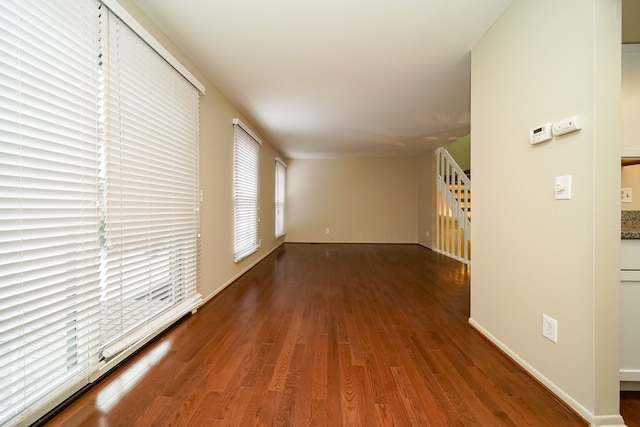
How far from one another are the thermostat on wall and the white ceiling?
3.07 ft

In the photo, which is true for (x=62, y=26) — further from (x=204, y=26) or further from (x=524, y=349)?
(x=524, y=349)

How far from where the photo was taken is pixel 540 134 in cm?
149

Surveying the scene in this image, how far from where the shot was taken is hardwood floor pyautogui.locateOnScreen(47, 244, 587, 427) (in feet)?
4.17

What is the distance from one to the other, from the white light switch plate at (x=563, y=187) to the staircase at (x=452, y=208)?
379 centimetres

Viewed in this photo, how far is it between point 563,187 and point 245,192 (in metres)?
3.55

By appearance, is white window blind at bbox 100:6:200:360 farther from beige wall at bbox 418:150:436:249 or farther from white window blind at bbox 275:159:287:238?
beige wall at bbox 418:150:436:249

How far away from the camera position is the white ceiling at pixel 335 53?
72.0 inches

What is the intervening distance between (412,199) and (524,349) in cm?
592

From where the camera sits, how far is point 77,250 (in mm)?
1385

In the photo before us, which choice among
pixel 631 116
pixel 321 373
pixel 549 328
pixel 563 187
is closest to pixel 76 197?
pixel 321 373

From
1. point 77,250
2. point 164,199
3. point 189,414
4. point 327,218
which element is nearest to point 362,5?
point 164,199

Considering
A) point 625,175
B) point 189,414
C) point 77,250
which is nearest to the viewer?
point 189,414

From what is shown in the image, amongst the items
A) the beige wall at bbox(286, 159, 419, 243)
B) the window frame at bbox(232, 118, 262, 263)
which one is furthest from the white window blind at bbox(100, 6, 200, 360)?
the beige wall at bbox(286, 159, 419, 243)

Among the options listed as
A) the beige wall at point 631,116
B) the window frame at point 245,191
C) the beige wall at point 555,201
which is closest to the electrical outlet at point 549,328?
the beige wall at point 555,201
